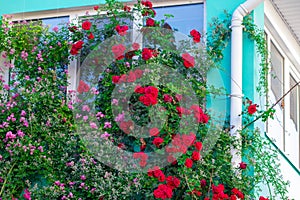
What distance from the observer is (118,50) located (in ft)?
26.5

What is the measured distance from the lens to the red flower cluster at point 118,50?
8.08 m

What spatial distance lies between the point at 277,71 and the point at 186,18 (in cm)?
180

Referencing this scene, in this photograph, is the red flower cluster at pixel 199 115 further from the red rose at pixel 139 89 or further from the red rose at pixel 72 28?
the red rose at pixel 72 28

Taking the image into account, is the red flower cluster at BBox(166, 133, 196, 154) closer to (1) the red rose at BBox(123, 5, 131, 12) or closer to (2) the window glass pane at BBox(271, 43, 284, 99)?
(1) the red rose at BBox(123, 5, 131, 12)

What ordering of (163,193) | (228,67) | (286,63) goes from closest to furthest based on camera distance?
(163,193), (228,67), (286,63)

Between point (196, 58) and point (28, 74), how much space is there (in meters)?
1.99

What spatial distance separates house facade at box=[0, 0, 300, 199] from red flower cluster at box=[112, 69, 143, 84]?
736 millimetres

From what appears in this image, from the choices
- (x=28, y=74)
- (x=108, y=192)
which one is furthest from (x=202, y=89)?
(x=28, y=74)

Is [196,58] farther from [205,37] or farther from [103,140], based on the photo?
[103,140]

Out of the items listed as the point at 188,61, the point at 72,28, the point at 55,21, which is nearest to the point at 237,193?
the point at 188,61

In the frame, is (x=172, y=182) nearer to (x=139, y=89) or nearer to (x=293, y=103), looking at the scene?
(x=139, y=89)

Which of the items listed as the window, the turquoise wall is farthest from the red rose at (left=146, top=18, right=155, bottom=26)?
the window

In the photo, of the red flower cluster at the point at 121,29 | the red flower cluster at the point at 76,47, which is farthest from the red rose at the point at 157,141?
the red flower cluster at the point at 76,47

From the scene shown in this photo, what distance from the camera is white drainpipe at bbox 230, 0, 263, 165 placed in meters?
7.76
